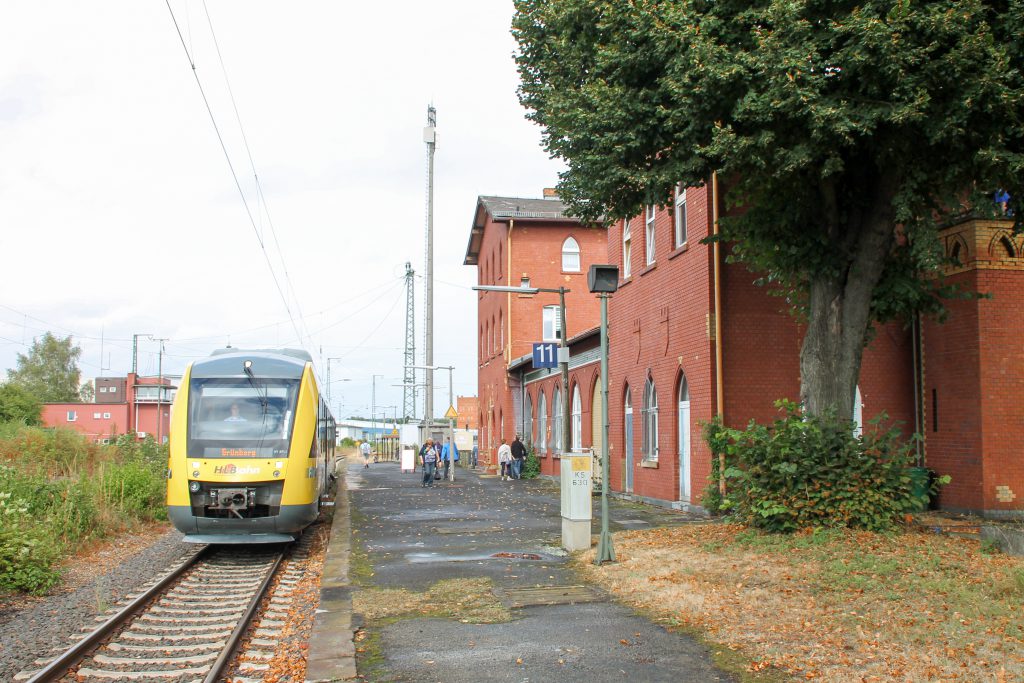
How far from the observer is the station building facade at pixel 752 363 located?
16.7m

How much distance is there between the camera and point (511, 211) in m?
41.9

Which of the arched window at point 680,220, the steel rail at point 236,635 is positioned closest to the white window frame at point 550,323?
the arched window at point 680,220

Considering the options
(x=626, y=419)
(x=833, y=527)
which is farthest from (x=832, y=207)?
(x=626, y=419)

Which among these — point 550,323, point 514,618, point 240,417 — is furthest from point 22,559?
point 550,323

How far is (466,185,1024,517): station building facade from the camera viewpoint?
16672 millimetres

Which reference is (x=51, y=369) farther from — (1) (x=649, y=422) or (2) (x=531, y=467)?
(1) (x=649, y=422)

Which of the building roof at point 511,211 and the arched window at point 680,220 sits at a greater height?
the building roof at point 511,211

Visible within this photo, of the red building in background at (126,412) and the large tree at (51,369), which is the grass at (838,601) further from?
the large tree at (51,369)

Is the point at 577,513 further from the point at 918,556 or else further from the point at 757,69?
the point at 757,69

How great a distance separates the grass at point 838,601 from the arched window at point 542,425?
22.0 metres

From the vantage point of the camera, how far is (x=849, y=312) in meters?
12.9

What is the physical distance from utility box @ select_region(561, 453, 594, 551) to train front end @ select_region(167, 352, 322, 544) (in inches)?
149

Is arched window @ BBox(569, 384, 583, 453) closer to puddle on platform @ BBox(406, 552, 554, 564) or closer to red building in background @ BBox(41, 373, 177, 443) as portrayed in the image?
puddle on platform @ BBox(406, 552, 554, 564)

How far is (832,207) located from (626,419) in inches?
464
